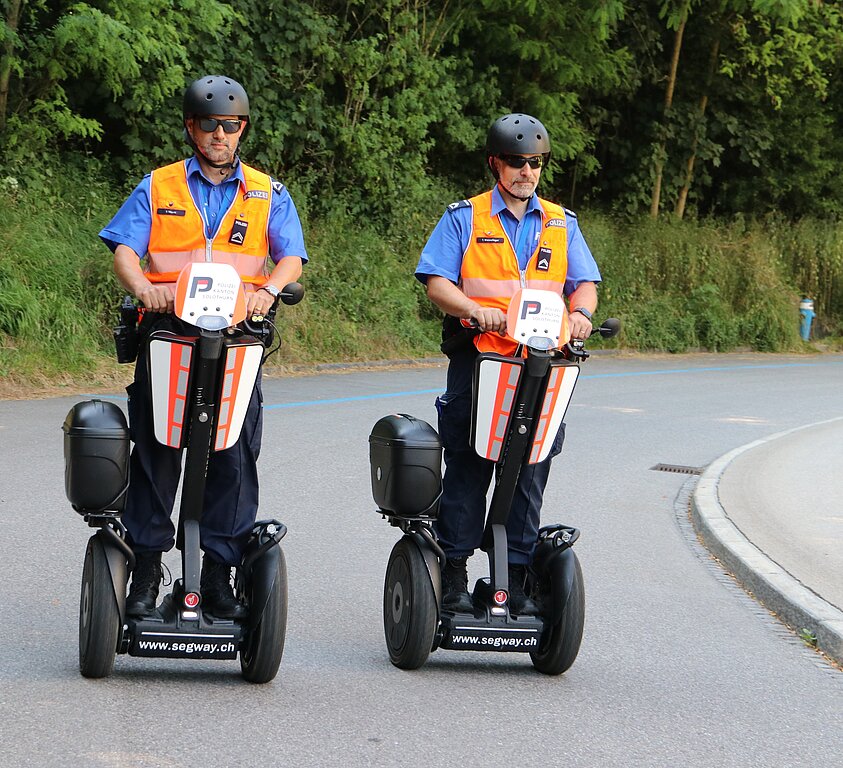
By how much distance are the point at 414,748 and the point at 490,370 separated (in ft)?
4.49

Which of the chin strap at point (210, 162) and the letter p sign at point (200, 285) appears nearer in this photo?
the letter p sign at point (200, 285)

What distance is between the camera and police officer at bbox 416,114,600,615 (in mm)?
5227

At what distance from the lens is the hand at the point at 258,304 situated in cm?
Answer: 472

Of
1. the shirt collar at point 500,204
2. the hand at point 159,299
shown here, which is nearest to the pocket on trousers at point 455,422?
the shirt collar at point 500,204

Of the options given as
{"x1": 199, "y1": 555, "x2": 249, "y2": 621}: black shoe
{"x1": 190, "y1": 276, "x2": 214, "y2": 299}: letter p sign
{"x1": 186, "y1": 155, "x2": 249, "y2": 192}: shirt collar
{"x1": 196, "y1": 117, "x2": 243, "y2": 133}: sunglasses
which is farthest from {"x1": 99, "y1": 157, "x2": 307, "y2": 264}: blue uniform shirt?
{"x1": 199, "y1": 555, "x2": 249, "y2": 621}: black shoe

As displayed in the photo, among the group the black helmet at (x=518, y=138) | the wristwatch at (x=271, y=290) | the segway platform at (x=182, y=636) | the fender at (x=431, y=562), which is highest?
the black helmet at (x=518, y=138)

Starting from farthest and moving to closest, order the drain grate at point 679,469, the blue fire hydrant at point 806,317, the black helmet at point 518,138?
1. the blue fire hydrant at point 806,317
2. the drain grate at point 679,469
3. the black helmet at point 518,138

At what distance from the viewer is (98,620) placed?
467 centimetres

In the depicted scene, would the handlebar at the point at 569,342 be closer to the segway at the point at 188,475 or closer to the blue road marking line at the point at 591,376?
the segway at the point at 188,475

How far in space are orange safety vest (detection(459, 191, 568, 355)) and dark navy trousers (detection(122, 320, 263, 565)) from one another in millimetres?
898

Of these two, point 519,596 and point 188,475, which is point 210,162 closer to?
point 188,475

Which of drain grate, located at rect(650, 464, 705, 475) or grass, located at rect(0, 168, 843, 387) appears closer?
drain grate, located at rect(650, 464, 705, 475)

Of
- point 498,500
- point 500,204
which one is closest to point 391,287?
Result: point 500,204

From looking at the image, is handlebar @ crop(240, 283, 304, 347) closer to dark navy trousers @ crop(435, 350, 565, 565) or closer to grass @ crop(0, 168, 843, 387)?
dark navy trousers @ crop(435, 350, 565, 565)
